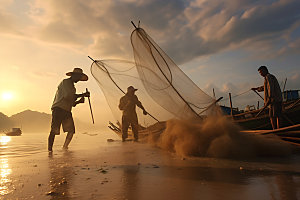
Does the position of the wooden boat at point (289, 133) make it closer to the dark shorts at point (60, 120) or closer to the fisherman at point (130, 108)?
the fisherman at point (130, 108)

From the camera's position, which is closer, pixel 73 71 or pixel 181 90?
pixel 181 90

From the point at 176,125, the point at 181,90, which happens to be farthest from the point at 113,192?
the point at 181,90

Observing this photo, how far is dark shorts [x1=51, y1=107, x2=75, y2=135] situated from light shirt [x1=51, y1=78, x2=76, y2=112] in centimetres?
15

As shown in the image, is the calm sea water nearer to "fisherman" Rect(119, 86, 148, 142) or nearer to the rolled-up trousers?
the rolled-up trousers

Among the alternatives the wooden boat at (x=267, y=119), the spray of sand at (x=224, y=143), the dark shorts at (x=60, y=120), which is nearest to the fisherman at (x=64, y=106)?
the dark shorts at (x=60, y=120)

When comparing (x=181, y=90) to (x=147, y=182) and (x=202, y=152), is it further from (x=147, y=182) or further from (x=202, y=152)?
(x=147, y=182)

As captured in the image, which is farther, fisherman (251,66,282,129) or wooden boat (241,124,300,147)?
fisherman (251,66,282,129)

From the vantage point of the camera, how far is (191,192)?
1693 millimetres

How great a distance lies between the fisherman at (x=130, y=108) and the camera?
7656 millimetres

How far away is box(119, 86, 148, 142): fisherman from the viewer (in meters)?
7.66

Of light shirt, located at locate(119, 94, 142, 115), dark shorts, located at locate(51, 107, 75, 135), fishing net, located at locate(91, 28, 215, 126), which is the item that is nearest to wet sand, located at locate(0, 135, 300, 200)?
fishing net, located at locate(91, 28, 215, 126)

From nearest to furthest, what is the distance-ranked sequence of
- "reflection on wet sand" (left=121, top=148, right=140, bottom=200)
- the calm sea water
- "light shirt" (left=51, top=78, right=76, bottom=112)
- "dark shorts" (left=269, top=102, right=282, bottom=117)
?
"reflection on wet sand" (left=121, top=148, right=140, bottom=200) < "dark shorts" (left=269, top=102, right=282, bottom=117) < the calm sea water < "light shirt" (left=51, top=78, right=76, bottom=112)

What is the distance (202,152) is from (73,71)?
207 inches

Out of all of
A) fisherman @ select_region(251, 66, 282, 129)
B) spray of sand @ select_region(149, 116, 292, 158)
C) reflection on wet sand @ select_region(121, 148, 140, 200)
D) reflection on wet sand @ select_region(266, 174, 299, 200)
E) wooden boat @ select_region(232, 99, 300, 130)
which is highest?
fisherman @ select_region(251, 66, 282, 129)
